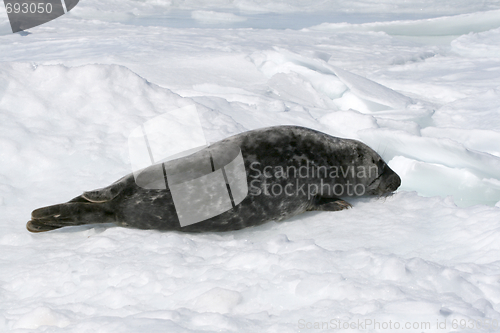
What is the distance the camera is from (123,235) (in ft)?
7.68

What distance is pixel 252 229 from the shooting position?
8.39ft

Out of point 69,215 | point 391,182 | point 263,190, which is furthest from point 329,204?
point 69,215

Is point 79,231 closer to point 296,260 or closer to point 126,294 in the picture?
point 126,294

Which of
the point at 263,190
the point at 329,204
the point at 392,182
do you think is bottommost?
the point at 392,182

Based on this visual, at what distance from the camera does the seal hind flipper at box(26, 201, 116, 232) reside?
7.73 ft

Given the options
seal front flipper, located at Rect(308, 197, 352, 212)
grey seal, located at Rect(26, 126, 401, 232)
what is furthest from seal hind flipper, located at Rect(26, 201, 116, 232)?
seal front flipper, located at Rect(308, 197, 352, 212)

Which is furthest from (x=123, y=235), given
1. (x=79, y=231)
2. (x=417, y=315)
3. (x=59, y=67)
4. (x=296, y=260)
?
(x=59, y=67)

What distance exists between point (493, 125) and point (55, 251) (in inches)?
200

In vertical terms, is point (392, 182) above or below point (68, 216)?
below

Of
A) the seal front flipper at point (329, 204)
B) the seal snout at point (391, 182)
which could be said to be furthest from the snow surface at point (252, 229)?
the seal snout at point (391, 182)

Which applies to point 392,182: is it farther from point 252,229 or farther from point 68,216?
point 68,216

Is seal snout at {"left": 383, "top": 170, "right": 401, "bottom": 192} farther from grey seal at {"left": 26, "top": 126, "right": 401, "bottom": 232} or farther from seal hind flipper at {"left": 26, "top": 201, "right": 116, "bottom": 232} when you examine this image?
seal hind flipper at {"left": 26, "top": 201, "right": 116, "bottom": 232}

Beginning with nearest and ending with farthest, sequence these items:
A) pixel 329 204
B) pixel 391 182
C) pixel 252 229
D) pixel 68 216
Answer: pixel 68 216
pixel 252 229
pixel 329 204
pixel 391 182

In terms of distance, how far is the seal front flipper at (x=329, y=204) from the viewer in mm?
2758
